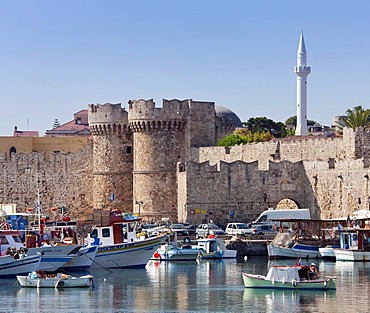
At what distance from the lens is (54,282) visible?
4206 cm

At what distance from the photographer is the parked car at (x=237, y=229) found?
55.8 metres

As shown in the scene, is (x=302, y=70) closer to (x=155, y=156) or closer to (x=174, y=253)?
(x=155, y=156)

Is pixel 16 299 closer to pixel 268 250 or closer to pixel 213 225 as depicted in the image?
pixel 268 250

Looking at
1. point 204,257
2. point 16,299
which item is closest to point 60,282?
point 16,299

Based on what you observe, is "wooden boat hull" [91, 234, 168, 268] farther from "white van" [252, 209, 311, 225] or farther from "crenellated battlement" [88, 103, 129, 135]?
"crenellated battlement" [88, 103, 129, 135]

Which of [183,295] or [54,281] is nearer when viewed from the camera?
[183,295]

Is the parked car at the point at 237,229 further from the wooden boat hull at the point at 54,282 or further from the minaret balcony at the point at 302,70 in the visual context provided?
the minaret balcony at the point at 302,70

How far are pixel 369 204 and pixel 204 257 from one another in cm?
703

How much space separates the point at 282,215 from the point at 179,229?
166 inches

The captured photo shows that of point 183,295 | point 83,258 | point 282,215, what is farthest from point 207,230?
point 183,295

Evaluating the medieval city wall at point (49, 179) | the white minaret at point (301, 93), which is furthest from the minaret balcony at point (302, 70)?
the medieval city wall at point (49, 179)

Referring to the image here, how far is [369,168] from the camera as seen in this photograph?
180ft

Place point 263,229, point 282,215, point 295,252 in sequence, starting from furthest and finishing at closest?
point 282,215 < point 263,229 < point 295,252

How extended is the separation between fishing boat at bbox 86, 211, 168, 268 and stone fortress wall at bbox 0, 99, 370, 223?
1035 cm
